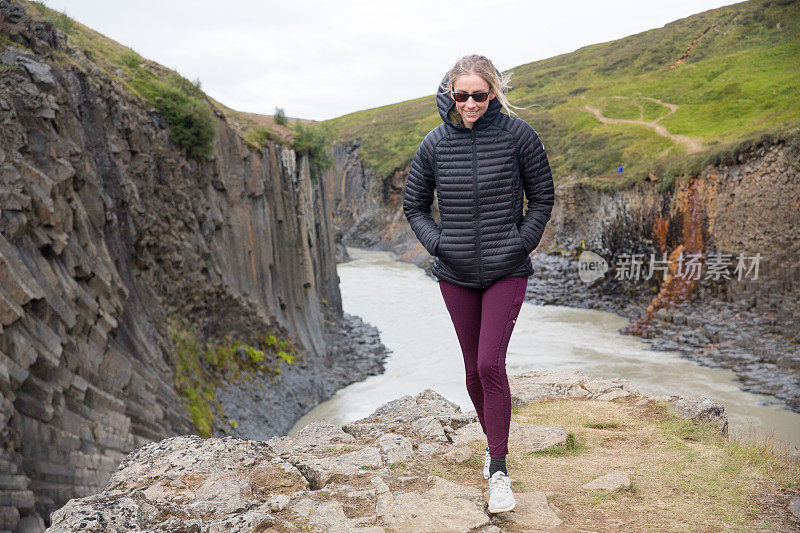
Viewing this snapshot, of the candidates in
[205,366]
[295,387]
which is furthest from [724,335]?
[205,366]

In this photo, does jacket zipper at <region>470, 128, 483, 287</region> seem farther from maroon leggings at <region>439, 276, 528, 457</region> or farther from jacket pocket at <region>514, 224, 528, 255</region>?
jacket pocket at <region>514, 224, 528, 255</region>

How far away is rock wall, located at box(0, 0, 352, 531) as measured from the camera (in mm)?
10391

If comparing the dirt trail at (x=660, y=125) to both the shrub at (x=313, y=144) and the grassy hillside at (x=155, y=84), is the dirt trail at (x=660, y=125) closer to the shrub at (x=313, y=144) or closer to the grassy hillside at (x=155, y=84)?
the shrub at (x=313, y=144)

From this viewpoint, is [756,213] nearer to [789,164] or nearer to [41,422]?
[789,164]

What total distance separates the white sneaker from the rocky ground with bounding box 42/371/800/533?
0.09m

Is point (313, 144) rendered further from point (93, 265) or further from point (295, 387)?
point (93, 265)

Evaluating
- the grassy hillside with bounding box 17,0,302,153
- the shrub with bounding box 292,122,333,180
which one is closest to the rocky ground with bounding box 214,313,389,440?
the grassy hillside with bounding box 17,0,302,153

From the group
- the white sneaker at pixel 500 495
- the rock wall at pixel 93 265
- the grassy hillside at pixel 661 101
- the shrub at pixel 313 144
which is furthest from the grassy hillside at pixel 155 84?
the grassy hillside at pixel 661 101

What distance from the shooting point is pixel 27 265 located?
1136 cm

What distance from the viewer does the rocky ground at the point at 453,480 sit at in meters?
4.95

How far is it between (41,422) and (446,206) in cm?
857

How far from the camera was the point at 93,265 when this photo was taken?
1383cm

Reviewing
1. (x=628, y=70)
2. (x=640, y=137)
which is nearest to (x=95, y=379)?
(x=640, y=137)

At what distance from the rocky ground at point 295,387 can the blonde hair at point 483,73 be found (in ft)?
50.2
